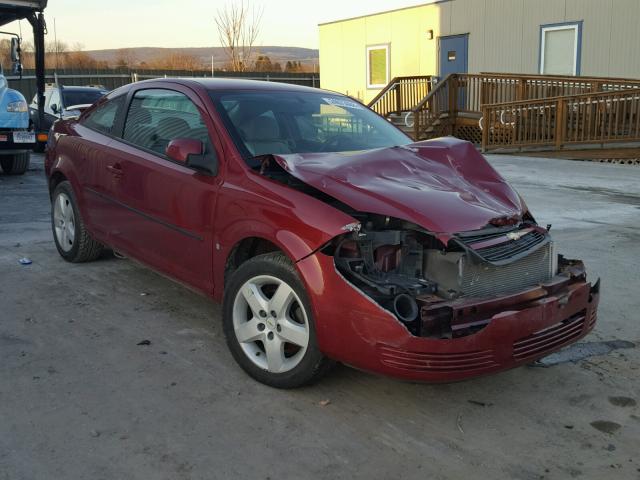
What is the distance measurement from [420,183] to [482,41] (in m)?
16.0

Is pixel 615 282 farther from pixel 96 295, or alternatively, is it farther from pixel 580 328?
pixel 96 295

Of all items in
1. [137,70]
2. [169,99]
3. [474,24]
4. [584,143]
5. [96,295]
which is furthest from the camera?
[137,70]

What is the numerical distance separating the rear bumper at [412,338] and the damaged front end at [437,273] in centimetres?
5

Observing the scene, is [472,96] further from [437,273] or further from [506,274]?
[437,273]

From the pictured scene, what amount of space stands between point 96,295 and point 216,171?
1.74 m

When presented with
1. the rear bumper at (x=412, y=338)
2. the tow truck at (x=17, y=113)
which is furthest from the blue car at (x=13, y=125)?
the rear bumper at (x=412, y=338)

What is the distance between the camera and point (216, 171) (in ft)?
13.2

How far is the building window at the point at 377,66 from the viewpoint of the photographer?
71.9 ft

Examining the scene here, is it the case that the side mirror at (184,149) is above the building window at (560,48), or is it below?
below

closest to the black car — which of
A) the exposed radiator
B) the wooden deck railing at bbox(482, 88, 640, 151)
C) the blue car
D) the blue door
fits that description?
the blue car

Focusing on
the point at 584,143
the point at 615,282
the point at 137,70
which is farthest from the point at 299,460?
the point at 137,70

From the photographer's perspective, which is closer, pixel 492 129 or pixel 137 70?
pixel 492 129

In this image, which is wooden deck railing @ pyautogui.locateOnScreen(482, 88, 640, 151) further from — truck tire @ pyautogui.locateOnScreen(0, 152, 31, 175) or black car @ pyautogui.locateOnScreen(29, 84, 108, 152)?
truck tire @ pyautogui.locateOnScreen(0, 152, 31, 175)

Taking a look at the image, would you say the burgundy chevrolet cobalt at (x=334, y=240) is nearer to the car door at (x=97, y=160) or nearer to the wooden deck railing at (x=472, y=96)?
the car door at (x=97, y=160)
